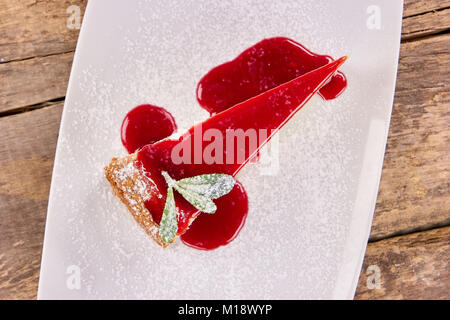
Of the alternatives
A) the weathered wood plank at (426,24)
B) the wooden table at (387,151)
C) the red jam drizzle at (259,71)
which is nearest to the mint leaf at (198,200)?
the red jam drizzle at (259,71)

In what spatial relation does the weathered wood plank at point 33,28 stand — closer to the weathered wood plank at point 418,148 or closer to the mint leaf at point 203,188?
the mint leaf at point 203,188

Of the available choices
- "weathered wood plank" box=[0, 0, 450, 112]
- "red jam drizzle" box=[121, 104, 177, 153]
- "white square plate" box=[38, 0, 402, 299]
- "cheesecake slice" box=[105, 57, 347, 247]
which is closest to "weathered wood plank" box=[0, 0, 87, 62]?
"weathered wood plank" box=[0, 0, 450, 112]

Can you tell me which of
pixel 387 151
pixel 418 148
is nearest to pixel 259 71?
pixel 387 151

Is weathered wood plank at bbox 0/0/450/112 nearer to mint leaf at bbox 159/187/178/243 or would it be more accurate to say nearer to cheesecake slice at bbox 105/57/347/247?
cheesecake slice at bbox 105/57/347/247

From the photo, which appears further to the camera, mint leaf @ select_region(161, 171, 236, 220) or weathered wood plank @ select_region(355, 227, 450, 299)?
weathered wood plank @ select_region(355, 227, 450, 299)

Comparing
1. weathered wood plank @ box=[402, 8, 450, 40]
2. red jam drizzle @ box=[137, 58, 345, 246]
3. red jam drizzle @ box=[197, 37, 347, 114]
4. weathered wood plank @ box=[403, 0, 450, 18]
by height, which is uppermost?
weathered wood plank @ box=[403, 0, 450, 18]

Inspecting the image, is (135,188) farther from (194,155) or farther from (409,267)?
(409,267)
